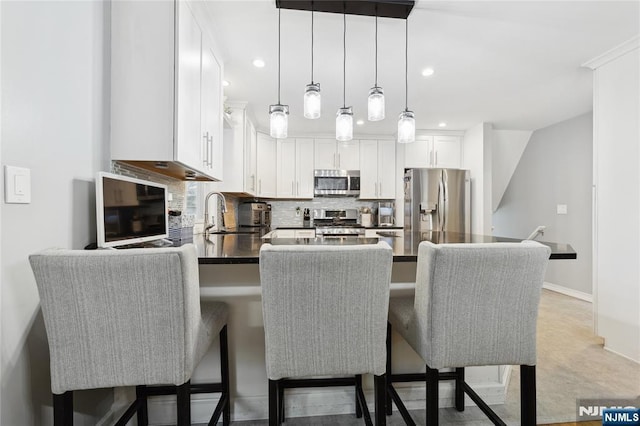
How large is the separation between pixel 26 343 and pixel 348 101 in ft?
10.3

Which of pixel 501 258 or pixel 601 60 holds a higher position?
pixel 601 60

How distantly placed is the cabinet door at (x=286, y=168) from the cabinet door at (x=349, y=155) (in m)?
0.74

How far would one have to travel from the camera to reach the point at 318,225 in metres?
4.76

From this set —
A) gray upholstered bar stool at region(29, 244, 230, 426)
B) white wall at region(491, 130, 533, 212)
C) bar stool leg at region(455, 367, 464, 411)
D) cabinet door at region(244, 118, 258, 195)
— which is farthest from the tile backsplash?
gray upholstered bar stool at region(29, 244, 230, 426)

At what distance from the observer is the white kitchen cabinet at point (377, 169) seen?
459cm

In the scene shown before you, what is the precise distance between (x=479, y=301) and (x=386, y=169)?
3692 mm

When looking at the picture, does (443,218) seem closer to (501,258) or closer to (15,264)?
(501,258)

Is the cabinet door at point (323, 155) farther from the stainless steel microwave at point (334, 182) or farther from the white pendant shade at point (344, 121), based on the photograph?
the white pendant shade at point (344, 121)

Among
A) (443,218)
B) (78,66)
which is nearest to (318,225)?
(443,218)

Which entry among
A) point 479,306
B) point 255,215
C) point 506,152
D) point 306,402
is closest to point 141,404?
point 306,402

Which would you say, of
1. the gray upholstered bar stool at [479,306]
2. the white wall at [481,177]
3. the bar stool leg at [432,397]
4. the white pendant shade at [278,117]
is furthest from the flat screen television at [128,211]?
the white wall at [481,177]

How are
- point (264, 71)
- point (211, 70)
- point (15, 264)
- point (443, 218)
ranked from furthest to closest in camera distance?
point (443, 218)
point (264, 71)
point (211, 70)
point (15, 264)

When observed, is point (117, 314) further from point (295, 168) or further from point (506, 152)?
point (506, 152)

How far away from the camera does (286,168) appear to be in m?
4.52
